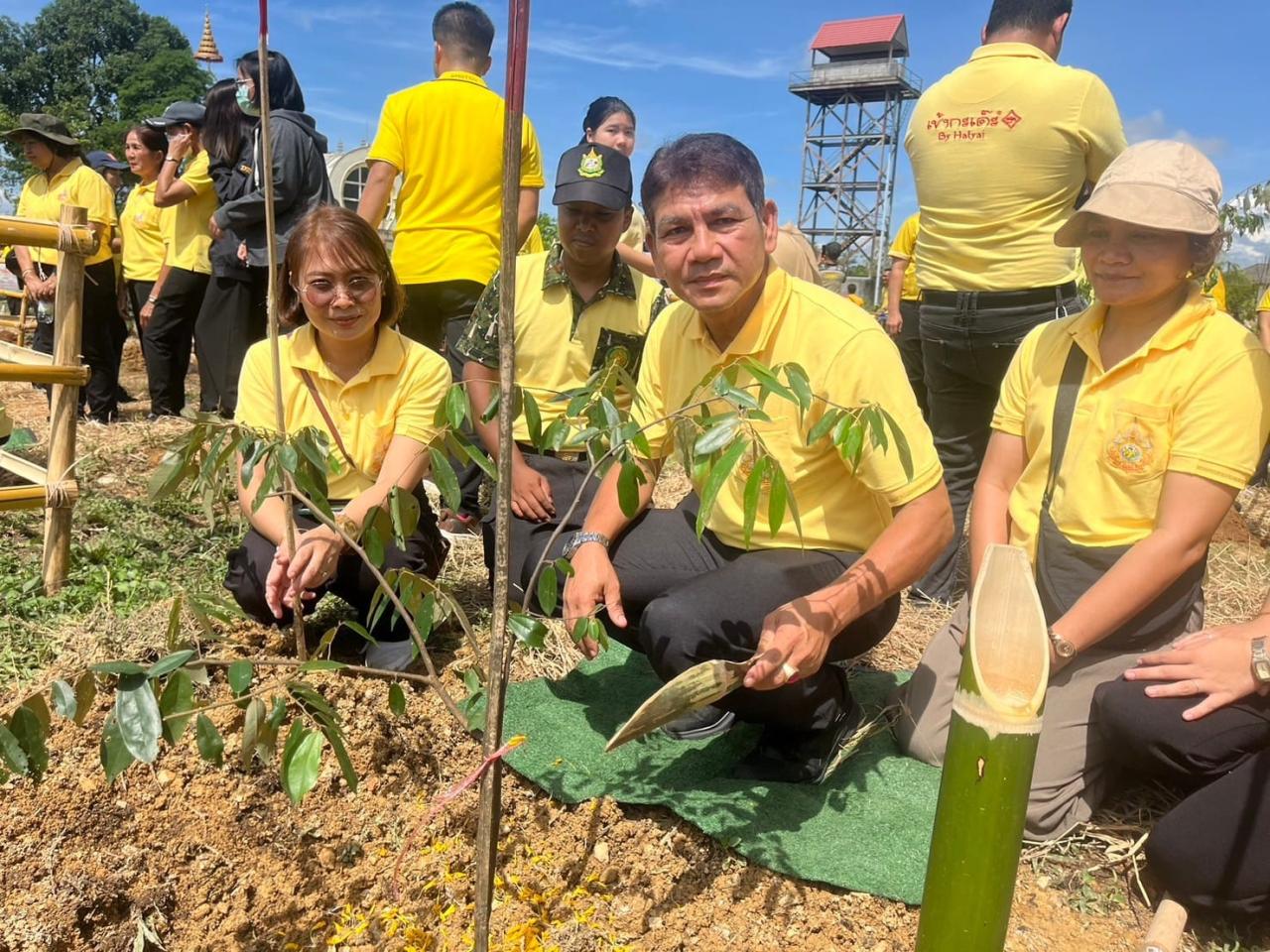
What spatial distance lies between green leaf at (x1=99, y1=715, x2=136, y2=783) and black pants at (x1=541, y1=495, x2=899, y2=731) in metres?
1.17

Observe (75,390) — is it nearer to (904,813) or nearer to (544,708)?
(544,708)

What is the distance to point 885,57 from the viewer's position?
4050 centimetres

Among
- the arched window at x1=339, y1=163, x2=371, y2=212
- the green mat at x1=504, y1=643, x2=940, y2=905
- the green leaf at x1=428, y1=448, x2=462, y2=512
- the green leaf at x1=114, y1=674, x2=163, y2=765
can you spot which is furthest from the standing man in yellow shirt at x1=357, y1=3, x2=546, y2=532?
the arched window at x1=339, y1=163, x2=371, y2=212

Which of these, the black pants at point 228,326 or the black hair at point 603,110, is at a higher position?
the black hair at point 603,110

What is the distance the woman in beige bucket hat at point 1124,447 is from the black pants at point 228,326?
3.51m

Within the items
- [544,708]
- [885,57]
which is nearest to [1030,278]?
[544,708]

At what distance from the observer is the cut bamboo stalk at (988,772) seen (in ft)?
2.01

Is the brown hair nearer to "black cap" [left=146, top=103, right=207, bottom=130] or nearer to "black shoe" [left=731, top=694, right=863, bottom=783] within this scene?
"black shoe" [left=731, top=694, right=863, bottom=783]

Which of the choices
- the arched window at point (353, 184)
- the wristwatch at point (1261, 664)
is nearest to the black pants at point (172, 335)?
the wristwatch at point (1261, 664)

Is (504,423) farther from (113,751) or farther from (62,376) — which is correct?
(62,376)

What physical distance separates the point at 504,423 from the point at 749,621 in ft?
3.33

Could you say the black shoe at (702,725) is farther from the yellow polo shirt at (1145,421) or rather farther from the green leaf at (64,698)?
the green leaf at (64,698)

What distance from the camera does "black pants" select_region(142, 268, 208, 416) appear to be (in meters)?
4.96

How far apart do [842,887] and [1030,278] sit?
195 centimetres
